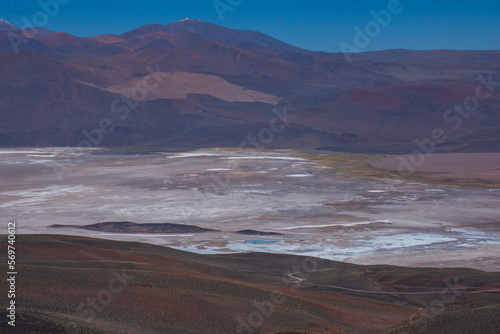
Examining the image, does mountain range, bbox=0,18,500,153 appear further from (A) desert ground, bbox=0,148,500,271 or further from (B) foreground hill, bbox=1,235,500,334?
(B) foreground hill, bbox=1,235,500,334

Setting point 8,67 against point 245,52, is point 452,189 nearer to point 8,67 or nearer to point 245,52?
point 8,67

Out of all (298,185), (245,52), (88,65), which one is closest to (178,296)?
(298,185)
